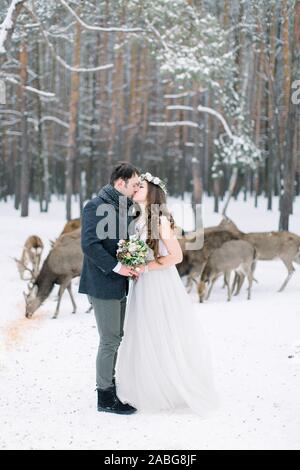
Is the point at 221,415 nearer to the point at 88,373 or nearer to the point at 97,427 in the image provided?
the point at 97,427

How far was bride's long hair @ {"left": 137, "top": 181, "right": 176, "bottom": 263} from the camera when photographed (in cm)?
623

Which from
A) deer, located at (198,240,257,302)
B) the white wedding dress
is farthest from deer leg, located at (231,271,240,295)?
the white wedding dress

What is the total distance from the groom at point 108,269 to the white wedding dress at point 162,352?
144 mm

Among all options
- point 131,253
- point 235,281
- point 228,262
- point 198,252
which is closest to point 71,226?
point 198,252

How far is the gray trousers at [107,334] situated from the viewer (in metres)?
6.08

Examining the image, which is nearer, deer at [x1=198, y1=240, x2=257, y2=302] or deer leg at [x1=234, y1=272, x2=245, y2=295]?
deer at [x1=198, y1=240, x2=257, y2=302]

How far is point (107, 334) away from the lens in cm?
609

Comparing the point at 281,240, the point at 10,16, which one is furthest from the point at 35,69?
the point at 281,240

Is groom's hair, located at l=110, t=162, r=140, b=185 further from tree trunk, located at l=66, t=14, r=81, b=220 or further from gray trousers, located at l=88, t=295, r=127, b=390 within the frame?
tree trunk, located at l=66, t=14, r=81, b=220

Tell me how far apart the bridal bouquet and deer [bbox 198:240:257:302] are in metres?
6.97

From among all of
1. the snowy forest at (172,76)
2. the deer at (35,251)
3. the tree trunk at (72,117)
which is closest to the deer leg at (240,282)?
the deer at (35,251)

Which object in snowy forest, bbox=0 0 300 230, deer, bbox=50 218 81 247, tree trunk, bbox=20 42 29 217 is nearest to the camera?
deer, bbox=50 218 81 247

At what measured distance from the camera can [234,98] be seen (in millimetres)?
28656

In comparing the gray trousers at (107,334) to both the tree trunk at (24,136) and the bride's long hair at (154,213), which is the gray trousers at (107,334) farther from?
the tree trunk at (24,136)
